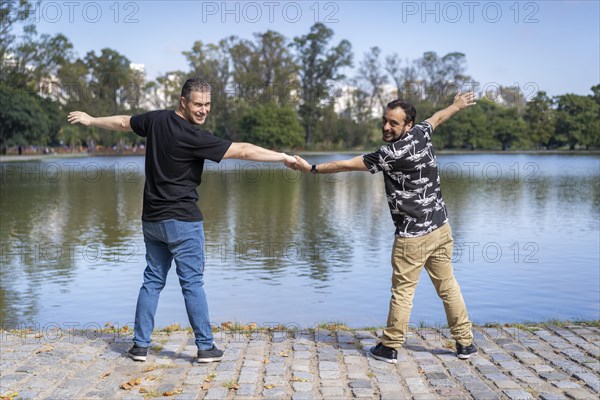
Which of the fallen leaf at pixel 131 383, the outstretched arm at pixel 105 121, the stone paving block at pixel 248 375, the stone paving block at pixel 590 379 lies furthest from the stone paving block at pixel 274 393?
the outstretched arm at pixel 105 121

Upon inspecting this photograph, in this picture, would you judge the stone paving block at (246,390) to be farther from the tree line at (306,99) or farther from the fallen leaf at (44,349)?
the tree line at (306,99)

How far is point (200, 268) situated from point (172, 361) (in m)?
0.72

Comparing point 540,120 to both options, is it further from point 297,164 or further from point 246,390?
point 246,390

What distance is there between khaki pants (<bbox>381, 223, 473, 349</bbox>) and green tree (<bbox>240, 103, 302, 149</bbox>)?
215 ft

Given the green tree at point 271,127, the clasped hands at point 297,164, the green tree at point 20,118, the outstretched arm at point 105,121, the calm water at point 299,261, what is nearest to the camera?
the outstretched arm at point 105,121

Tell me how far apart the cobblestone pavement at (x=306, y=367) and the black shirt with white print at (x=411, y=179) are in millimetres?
1024

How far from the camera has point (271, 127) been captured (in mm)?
70625

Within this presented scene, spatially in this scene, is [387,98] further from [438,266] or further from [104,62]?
[438,266]

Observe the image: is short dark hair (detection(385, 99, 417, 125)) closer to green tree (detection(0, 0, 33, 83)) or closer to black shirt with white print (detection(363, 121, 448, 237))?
black shirt with white print (detection(363, 121, 448, 237))

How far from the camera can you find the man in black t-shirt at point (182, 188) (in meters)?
4.95

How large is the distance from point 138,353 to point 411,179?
2.37 meters

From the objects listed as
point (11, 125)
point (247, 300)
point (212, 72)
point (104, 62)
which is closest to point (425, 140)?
point (247, 300)

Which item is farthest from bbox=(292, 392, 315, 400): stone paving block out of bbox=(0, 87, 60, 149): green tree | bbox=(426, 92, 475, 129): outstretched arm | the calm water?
bbox=(0, 87, 60, 149): green tree

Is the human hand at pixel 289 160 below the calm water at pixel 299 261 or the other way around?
the other way around
